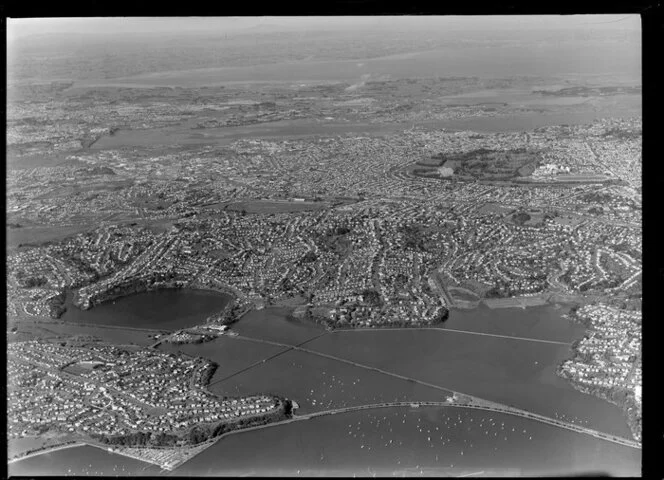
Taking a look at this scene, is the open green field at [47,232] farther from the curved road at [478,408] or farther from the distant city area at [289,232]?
the curved road at [478,408]

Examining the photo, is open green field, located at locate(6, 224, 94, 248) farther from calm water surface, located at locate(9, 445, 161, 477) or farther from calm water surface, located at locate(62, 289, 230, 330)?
calm water surface, located at locate(9, 445, 161, 477)

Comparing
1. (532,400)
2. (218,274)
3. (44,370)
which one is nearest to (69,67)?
(218,274)

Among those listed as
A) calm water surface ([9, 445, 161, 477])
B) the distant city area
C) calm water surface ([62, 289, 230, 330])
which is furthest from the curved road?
A: calm water surface ([62, 289, 230, 330])

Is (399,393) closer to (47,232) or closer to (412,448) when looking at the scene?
(412,448)

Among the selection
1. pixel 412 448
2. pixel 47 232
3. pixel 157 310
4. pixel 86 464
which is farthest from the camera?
pixel 47 232

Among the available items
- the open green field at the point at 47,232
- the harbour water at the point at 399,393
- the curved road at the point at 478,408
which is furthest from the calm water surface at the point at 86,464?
the open green field at the point at 47,232

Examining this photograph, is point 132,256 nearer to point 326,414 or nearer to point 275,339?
point 275,339

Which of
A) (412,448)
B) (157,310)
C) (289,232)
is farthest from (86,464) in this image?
(289,232)

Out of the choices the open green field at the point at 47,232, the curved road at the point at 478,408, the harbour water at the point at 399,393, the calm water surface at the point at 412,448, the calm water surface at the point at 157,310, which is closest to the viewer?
the calm water surface at the point at 412,448

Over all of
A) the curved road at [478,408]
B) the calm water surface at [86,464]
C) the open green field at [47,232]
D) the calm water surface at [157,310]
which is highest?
the open green field at [47,232]
